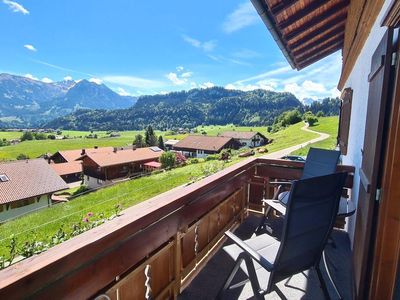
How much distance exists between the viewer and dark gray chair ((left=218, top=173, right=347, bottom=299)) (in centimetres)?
145

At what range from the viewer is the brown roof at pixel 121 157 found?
26.4 meters

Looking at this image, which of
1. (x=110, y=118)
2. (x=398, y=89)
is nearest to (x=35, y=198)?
(x=398, y=89)

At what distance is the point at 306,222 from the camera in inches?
59.9

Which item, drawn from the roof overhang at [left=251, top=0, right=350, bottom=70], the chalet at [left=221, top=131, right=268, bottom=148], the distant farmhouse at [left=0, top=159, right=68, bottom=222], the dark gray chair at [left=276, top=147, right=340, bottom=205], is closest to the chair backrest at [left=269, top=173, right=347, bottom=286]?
the dark gray chair at [left=276, top=147, right=340, bottom=205]

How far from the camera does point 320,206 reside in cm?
155

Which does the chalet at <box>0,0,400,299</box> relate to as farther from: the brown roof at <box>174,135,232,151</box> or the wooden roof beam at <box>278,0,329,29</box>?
the brown roof at <box>174,135,232,151</box>

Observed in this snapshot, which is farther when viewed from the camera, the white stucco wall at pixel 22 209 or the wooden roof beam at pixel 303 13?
the white stucco wall at pixel 22 209

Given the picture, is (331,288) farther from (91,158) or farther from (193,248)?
(91,158)

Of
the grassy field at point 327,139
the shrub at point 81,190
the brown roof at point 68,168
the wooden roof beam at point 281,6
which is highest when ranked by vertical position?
the wooden roof beam at point 281,6

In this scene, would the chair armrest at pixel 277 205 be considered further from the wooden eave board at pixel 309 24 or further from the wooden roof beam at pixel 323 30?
the wooden roof beam at pixel 323 30

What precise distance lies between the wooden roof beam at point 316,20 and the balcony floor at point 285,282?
9.54ft

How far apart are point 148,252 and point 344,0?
3692 millimetres

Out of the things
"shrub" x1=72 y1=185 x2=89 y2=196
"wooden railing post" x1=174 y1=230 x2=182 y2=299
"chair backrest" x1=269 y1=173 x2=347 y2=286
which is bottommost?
"shrub" x1=72 y1=185 x2=89 y2=196

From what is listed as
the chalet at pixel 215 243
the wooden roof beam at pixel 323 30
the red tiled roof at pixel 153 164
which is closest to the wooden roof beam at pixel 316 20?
the wooden roof beam at pixel 323 30
